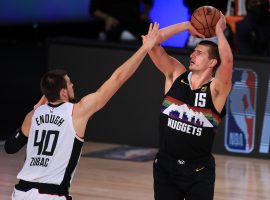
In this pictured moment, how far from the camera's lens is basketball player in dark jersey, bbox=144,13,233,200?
6172mm

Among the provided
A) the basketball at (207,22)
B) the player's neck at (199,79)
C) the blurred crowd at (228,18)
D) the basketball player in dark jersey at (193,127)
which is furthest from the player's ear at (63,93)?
the blurred crowd at (228,18)

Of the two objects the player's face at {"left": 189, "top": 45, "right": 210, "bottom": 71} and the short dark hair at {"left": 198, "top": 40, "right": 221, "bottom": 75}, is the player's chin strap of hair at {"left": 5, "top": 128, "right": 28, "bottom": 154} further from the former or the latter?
the short dark hair at {"left": 198, "top": 40, "right": 221, "bottom": 75}

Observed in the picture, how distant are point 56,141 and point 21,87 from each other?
10014 millimetres

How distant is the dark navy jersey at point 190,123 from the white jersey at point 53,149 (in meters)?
0.78

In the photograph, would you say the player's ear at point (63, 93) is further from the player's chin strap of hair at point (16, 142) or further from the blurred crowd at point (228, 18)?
the blurred crowd at point (228, 18)

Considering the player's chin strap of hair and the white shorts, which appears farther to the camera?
the player's chin strap of hair

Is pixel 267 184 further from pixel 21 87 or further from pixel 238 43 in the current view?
pixel 21 87

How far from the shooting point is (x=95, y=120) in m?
11.8

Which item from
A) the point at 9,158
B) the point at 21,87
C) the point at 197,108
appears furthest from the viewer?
the point at 21,87

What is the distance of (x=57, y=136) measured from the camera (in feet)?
19.0

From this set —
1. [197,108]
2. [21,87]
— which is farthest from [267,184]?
[21,87]

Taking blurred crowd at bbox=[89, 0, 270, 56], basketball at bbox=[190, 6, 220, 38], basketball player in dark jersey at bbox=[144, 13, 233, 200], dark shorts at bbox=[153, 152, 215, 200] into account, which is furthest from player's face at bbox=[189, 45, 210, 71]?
blurred crowd at bbox=[89, 0, 270, 56]

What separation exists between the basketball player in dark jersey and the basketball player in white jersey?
0.60 metres

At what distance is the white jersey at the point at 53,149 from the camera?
18.9 feet
